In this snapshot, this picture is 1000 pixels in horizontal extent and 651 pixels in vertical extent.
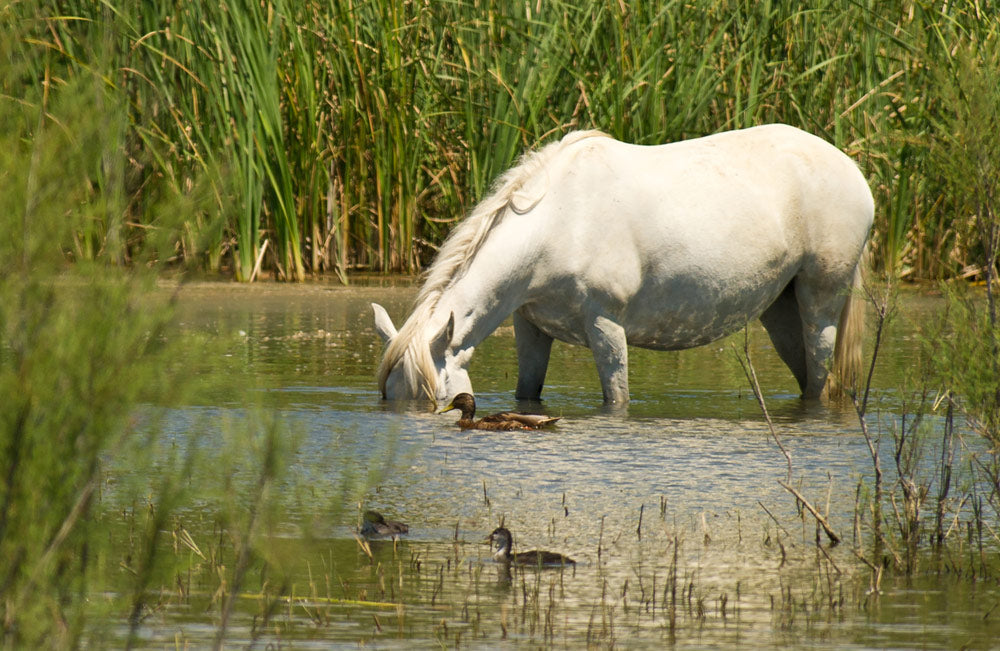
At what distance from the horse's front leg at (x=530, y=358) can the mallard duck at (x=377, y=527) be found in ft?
9.86

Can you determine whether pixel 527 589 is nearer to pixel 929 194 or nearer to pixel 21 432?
pixel 21 432

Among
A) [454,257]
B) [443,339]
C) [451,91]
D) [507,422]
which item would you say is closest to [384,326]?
[443,339]

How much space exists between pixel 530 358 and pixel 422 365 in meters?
1.01

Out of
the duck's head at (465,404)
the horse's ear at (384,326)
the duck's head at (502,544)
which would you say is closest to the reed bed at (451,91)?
the horse's ear at (384,326)

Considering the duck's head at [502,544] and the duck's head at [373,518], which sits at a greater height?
the duck's head at [502,544]

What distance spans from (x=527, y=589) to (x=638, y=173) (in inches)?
144

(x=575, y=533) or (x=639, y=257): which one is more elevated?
(x=639, y=257)

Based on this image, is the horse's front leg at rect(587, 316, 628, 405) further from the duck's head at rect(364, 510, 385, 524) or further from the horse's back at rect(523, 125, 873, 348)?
the duck's head at rect(364, 510, 385, 524)

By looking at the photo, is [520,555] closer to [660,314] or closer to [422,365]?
[422,365]

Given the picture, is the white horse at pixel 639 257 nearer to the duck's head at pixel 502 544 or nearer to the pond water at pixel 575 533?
the pond water at pixel 575 533

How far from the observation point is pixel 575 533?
168 inches

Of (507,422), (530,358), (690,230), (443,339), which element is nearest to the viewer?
(507,422)

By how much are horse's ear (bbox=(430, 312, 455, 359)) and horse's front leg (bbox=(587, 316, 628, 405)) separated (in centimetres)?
70

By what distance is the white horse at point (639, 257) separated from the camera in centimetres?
659
